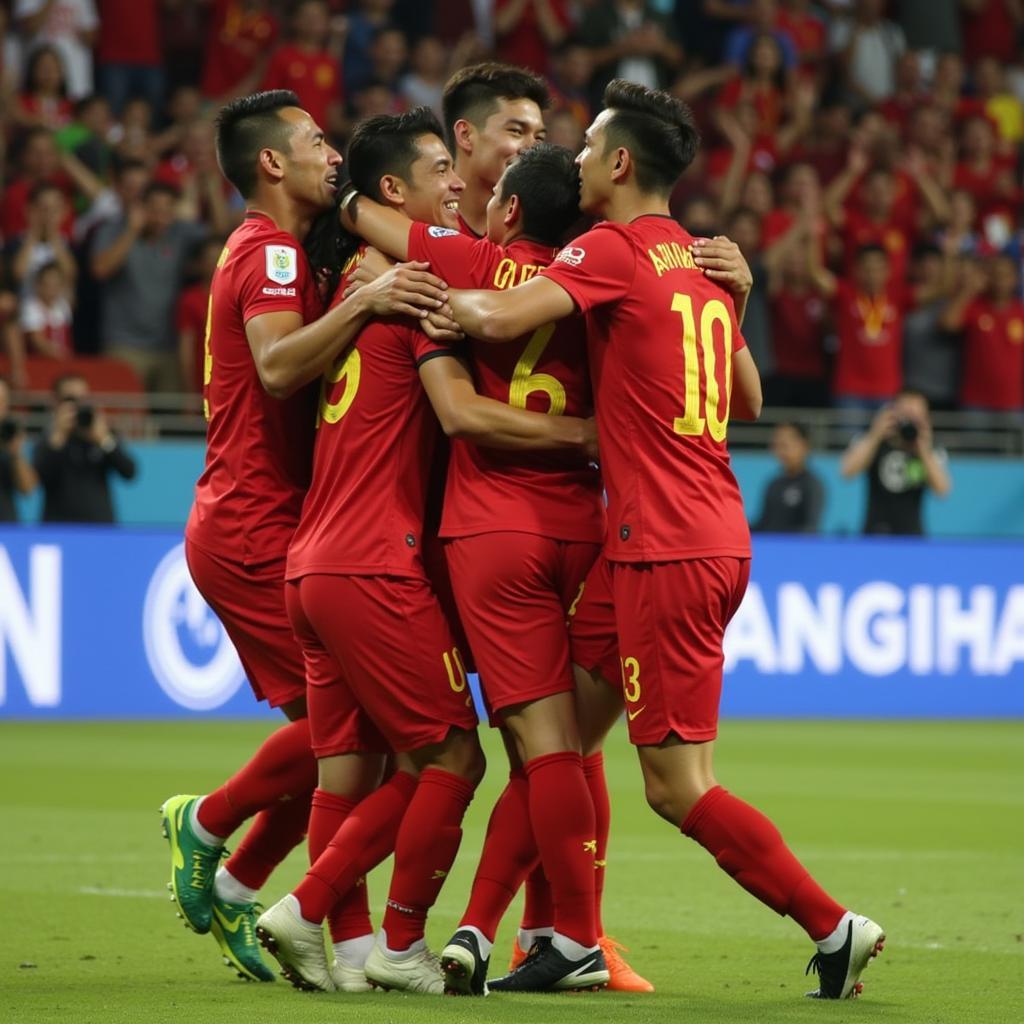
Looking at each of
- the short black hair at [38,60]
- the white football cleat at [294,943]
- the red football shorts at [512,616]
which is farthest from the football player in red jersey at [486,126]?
the short black hair at [38,60]

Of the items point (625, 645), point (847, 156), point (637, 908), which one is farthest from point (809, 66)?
point (625, 645)

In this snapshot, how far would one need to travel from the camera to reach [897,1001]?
5.32 m

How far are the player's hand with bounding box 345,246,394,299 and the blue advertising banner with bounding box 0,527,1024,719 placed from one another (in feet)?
25.9

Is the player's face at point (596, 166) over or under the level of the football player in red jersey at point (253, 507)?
over

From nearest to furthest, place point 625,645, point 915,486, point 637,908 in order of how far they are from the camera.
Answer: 1. point 625,645
2. point 637,908
3. point 915,486

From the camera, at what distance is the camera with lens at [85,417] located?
43.9ft

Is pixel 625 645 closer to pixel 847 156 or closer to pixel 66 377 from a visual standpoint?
pixel 66 377

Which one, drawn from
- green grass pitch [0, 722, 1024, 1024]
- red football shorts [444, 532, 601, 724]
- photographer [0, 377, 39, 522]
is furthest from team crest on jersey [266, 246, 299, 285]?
photographer [0, 377, 39, 522]

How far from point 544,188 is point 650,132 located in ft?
1.13

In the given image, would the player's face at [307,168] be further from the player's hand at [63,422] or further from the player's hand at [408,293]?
the player's hand at [63,422]

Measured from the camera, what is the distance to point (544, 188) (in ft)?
18.7

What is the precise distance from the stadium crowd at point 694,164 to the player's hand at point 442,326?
9.26 metres

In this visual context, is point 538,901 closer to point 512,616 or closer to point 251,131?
point 512,616

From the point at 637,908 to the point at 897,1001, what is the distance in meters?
1.90
